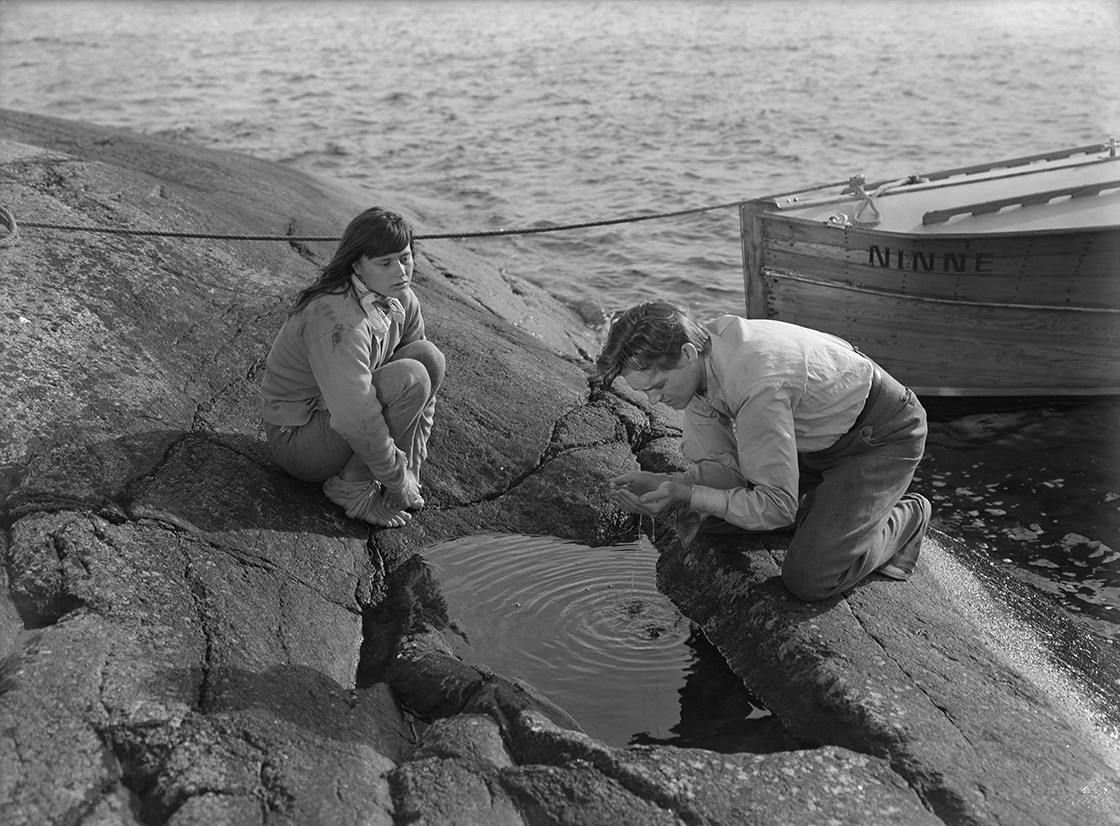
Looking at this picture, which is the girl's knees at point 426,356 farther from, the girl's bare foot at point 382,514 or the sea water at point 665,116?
the sea water at point 665,116

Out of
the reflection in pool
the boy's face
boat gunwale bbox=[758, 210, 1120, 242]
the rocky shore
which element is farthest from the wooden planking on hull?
the boy's face

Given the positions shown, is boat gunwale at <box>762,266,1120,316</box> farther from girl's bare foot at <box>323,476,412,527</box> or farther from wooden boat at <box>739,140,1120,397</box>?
girl's bare foot at <box>323,476,412,527</box>

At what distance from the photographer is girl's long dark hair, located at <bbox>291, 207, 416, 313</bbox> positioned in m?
4.36

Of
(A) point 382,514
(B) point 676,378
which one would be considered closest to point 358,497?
(A) point 382,514

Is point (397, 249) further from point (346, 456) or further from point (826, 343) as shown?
point (826, 343)

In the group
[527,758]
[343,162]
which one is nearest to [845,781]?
[527,758]

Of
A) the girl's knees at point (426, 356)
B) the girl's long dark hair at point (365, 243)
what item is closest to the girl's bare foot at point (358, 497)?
the girl's knees at point (426, 356)

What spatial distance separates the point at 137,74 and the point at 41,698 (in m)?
23.1

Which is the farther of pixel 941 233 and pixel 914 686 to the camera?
pixel 941 233

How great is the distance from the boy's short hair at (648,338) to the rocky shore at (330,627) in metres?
1.03

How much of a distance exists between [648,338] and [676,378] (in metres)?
0.20

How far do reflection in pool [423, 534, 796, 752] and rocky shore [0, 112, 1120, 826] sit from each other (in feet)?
0.37

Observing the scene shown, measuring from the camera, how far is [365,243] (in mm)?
4367

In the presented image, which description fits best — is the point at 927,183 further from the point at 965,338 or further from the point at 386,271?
the point at 386,271
